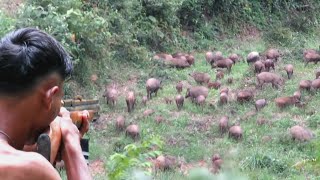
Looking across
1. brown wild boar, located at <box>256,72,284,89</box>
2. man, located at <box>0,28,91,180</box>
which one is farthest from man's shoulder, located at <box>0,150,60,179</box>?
brown wild boar, located at <box>256,72,284,89</box>

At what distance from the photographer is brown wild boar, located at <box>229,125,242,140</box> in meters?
7.79

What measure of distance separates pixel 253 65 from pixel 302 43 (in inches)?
96.5

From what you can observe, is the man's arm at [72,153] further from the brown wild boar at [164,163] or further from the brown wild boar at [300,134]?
the brown wild boar at [300,134]

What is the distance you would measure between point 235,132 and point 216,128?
1.42 feet

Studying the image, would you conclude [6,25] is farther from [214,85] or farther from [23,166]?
[23,166]

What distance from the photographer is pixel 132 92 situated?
9.30 meters

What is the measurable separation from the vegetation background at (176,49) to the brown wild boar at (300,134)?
0.31 ft

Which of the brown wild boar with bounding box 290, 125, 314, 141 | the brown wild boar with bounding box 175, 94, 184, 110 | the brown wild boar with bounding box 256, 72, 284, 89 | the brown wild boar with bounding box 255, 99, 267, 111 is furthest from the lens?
the brown wild boar with bounding box 256, 72, 284, 89

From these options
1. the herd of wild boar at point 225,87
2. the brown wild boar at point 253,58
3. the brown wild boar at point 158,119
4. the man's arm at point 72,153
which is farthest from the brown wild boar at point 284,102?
the man's arm at point 72,153

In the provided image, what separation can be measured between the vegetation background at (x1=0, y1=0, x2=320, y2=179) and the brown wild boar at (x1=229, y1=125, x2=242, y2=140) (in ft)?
0.35

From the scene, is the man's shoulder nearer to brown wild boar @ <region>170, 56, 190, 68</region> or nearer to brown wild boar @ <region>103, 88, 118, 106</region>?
brown wild boar @ <region>103, 88, 118, 106</region>

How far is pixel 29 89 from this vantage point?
5.54 ft

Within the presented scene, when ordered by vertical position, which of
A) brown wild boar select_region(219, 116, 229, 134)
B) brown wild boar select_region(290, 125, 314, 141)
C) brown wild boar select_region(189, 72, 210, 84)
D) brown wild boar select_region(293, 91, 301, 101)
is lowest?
brown wild boar select_region(189, 72, 210, 84)

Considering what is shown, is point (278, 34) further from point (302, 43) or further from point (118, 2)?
point (118, 2)
